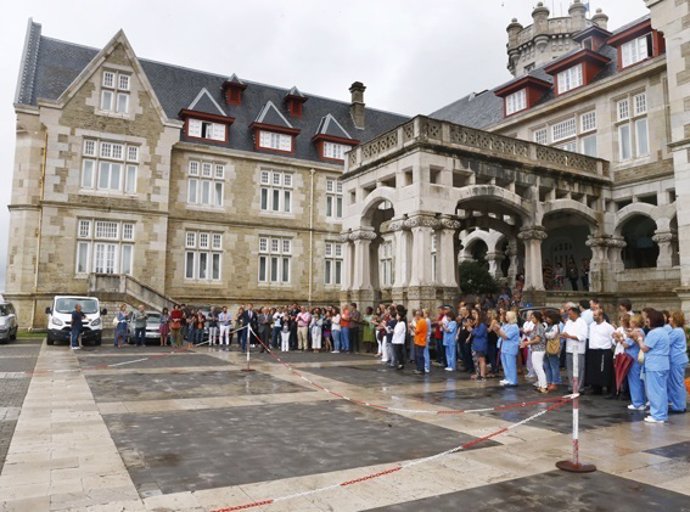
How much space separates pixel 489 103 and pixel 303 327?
65.4ft

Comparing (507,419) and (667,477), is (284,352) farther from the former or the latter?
(667,477)

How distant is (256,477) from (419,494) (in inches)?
62.7

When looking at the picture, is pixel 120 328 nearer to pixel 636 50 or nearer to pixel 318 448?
pixel 318 448

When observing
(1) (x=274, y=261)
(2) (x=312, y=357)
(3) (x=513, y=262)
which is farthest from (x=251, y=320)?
(3) (x=513, y=262)

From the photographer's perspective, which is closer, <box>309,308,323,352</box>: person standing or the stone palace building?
the stone palace building

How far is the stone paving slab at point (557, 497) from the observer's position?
4.45 m

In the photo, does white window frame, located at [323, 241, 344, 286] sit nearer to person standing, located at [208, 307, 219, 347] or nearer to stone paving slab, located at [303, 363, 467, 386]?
person standing, located at [208, 307, 219, 347]

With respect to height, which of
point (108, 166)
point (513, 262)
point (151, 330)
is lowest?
point (151, 330)

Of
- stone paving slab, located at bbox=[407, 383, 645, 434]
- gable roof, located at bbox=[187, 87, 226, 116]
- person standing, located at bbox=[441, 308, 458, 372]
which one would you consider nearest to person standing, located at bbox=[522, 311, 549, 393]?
stone paving slab, located at bbox=[407, 383, 645, 434]

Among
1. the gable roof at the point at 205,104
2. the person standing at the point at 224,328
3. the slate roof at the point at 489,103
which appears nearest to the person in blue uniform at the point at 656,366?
the person standing at the point at 224,328

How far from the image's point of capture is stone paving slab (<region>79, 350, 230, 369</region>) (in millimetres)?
14438

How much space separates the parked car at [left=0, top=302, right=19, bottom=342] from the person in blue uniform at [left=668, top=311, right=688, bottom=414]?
22134 millimetres

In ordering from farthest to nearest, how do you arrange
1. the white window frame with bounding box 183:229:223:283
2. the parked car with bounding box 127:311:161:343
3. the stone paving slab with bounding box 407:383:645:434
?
the white window frame with bounding box 183:229:223:283, the parked car with bounding box 127:311:161:343, the stone paving slab with bounding box 407:383:645:434

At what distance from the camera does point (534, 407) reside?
29.6ft
